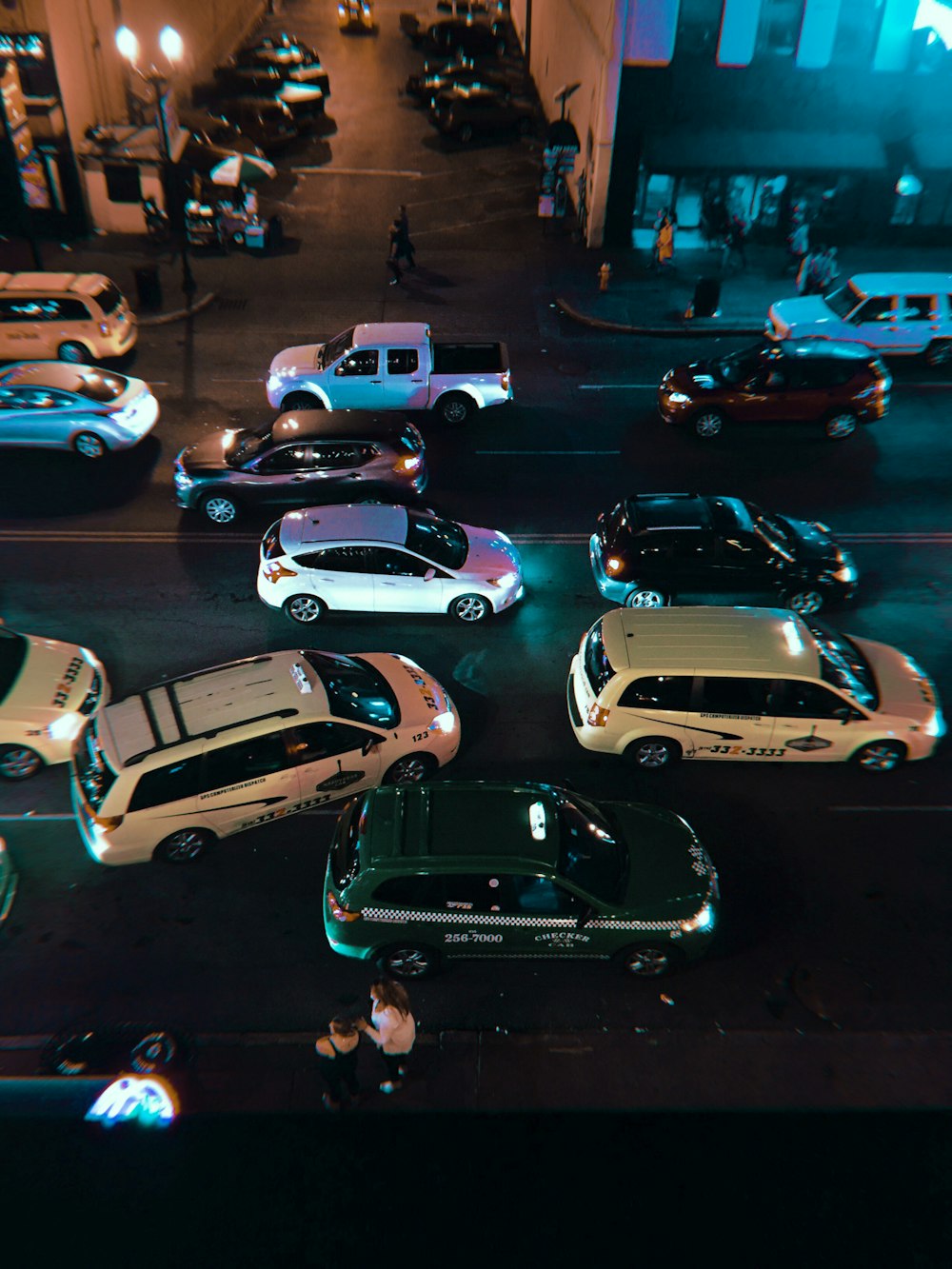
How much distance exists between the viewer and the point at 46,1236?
7.26 m

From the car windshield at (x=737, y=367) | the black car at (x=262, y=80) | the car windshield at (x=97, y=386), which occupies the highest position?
the black car at (x=262, y=80)

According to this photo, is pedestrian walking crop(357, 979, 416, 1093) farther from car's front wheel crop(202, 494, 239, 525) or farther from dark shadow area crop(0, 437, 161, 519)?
dark shadow area crop(0, 437, 161, 519)

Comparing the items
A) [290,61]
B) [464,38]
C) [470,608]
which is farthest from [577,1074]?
[464,38]

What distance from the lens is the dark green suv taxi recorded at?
8.41 m

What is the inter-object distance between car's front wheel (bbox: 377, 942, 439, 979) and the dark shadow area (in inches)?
407

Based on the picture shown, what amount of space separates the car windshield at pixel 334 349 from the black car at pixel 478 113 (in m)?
18.7

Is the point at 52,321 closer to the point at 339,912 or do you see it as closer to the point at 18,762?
the point at 18,762

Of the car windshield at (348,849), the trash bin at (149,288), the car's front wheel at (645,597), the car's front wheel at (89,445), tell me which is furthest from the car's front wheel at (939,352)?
the trash bin at (149,288)

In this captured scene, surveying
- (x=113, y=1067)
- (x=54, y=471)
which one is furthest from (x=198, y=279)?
(x=113, y=1067)

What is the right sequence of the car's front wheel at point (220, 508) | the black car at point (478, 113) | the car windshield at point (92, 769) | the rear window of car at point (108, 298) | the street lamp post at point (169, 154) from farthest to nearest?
the black car at point (478, 113), the street lamp post at point (169, 154), the rear window of car at point (108, 298), the car's front wheel at point (220, 508), the car windshield at point (92, 769)

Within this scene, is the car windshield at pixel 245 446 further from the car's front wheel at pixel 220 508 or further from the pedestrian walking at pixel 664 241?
the pedestrian walking at pixel 664 241

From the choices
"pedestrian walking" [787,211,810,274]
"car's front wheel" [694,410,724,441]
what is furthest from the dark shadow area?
"pedestrian walking" [787,211,810,274]

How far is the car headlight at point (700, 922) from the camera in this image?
863cm

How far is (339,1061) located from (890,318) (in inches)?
748
